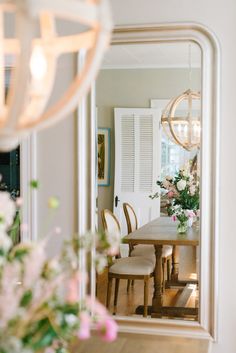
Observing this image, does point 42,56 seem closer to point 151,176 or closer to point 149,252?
point 149,252

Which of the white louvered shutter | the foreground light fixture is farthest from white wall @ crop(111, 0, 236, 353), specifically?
the white louvered shutter

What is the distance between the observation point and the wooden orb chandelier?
354 centimetres

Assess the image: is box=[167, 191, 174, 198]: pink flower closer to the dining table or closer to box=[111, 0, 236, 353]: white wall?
the dining table

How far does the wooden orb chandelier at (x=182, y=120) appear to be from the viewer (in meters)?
3.54

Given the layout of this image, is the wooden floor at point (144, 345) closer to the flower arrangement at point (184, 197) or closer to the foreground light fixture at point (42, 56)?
the flower arrangement at point (184, 197)

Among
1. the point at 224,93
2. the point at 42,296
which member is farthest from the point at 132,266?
the point at 42,296

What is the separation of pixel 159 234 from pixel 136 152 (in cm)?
154

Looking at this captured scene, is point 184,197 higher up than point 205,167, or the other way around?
point 205,167

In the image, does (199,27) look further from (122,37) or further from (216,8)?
(122,37)

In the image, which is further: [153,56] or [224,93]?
[153,56]

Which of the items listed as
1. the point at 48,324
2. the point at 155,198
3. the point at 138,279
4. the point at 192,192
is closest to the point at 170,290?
the point at 138,279

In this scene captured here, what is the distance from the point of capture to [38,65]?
1.24 meters

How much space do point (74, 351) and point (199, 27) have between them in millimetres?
1496

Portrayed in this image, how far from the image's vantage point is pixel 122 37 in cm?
265
